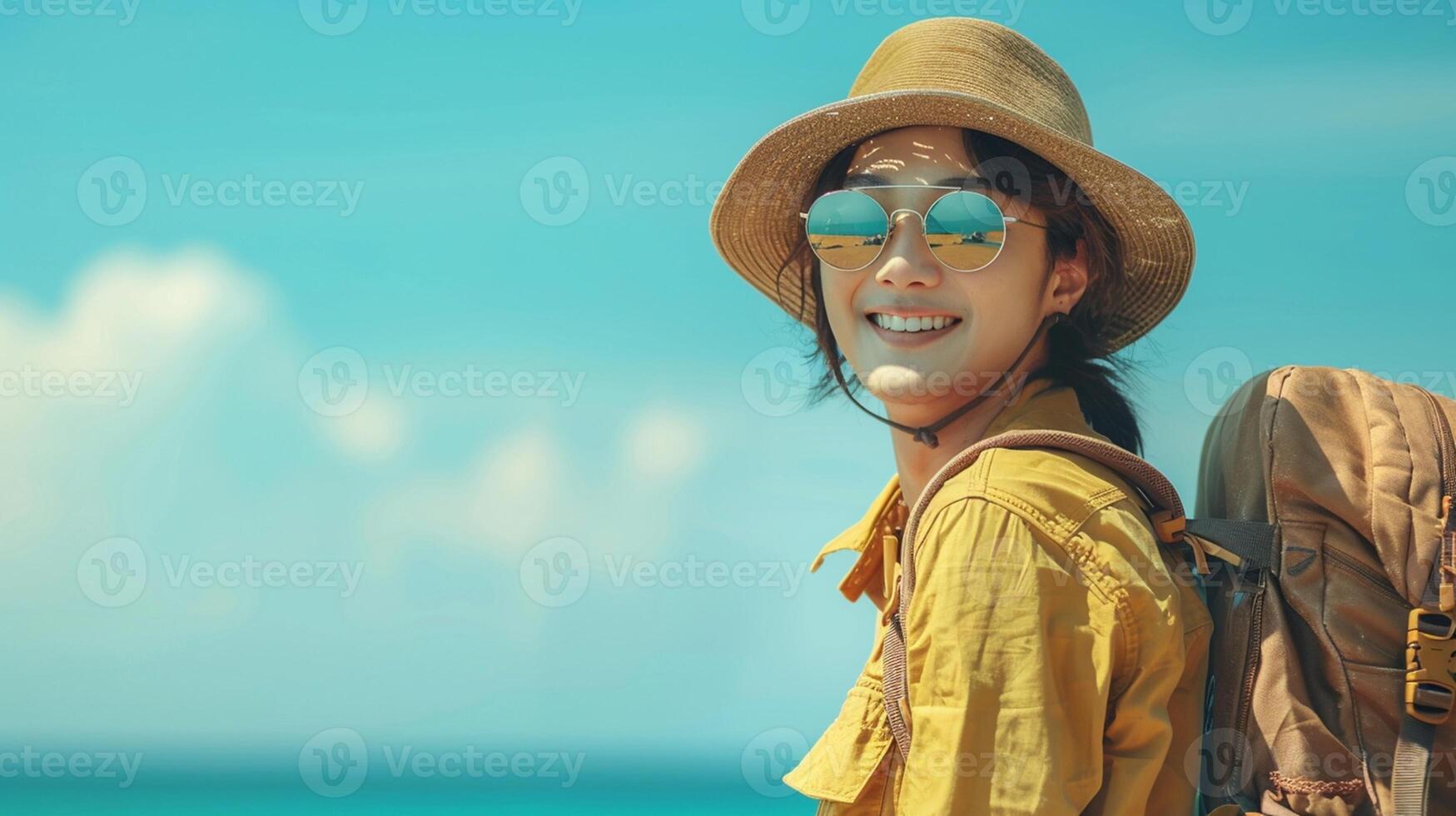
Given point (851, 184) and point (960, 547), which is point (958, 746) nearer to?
point (960, 547)

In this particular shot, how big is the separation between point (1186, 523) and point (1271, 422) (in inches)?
8.1

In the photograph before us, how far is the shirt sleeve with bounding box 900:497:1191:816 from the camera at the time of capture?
173 centimetres

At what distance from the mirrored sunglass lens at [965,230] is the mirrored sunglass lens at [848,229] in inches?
3.9

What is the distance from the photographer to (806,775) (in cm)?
223

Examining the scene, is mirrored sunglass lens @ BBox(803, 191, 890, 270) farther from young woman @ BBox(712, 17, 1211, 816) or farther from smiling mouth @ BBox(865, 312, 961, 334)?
smiling mouth @ BBox(865, 312, 961, 334)

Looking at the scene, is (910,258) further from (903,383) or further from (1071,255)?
(1071,255)

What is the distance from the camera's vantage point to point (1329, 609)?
6.20 feet

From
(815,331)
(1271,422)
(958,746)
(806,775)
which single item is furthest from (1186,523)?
(815,331)

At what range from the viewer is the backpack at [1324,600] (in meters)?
1.85

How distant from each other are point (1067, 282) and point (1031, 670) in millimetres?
1018

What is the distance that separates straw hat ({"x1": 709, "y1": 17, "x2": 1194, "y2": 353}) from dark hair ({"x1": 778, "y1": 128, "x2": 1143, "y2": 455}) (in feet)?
0.10

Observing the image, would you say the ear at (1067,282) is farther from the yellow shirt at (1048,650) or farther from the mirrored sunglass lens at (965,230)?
the yellow shirt at (1048,650)

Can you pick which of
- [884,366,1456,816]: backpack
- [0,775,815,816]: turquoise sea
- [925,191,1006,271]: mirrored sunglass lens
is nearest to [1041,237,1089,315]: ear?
[925,191,1006,271]: mirrored sunglass lens

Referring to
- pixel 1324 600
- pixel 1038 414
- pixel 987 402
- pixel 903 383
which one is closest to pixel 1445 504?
pixel 1324 600
